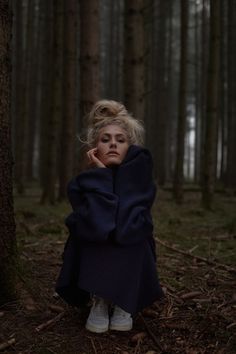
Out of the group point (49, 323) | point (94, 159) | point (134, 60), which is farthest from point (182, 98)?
point (49, 323)

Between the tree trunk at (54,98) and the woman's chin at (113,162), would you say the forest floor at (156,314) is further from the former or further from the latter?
the tree trunk at (54,98)

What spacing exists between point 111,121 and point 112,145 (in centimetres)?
19

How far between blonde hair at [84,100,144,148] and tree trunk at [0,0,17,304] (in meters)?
0.55

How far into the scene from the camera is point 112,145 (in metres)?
2.93

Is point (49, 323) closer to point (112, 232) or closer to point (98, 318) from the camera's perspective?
point (98, 318)

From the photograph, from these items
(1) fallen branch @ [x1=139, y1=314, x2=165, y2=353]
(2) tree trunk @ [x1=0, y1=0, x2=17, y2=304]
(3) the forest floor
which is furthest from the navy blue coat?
(2) tree trunk @ [x1=0, y1=0, x2=17, y2=304]

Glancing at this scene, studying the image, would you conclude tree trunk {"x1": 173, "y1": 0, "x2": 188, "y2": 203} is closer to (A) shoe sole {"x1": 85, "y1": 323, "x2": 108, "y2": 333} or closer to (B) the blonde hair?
(B) the blonde hair

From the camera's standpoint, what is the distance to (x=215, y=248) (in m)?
5.29

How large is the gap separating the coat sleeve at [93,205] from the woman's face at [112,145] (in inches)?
4.9

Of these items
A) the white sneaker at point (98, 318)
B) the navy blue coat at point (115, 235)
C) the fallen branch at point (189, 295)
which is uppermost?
the navy blue coat at point (115, 235)

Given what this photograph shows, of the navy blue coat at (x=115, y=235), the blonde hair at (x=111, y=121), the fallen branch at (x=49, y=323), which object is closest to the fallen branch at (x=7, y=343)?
the fallen branch at (x=49, y=323)

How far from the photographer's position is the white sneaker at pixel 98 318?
9.09 ft

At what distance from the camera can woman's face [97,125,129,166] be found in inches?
115

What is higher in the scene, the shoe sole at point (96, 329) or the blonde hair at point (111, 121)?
the blonde hair at point (111, 121)
